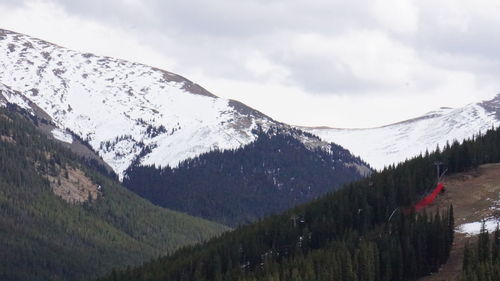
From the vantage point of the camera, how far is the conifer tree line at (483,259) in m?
134

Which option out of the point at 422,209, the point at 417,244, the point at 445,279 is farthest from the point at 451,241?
the point at 422,209

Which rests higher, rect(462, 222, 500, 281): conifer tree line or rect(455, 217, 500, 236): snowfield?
rect(455, 217, 500, 236): snowfield

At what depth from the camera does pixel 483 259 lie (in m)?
147

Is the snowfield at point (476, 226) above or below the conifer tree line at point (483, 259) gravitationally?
above

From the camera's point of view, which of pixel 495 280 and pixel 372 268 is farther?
pixel 372 268

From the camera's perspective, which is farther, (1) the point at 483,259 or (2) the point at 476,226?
(2) the point at 476,226

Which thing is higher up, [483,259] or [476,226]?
[476,226]

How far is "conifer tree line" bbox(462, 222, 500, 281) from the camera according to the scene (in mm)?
134000

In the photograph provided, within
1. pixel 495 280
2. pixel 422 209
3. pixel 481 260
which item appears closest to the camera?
pixel 495 280

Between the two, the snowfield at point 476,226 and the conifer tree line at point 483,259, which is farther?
the snowfield at point 476,226

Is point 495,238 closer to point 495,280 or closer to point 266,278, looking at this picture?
point 495,280

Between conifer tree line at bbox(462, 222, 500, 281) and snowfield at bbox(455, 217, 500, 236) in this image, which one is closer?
conifer tree line at bbox(462, 222, 500, 281)

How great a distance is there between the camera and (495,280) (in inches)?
5212

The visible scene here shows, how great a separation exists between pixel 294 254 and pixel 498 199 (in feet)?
128
